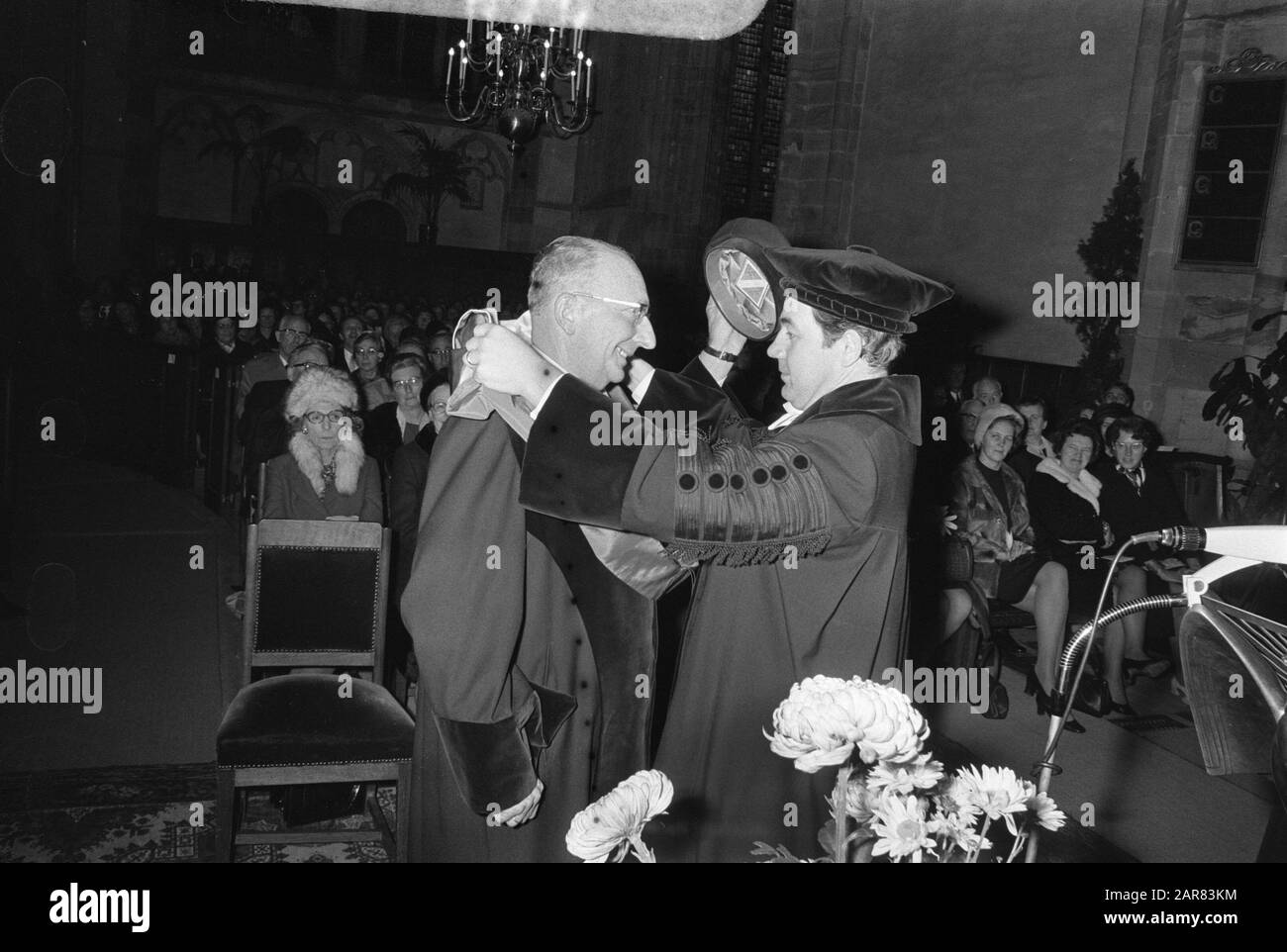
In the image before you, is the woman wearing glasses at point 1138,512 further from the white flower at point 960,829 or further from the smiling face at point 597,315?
the white flower at point 960,829

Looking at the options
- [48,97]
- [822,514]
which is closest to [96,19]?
[48,97]

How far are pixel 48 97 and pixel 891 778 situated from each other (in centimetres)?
1276

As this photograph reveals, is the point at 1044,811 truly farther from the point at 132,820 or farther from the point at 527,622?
the point at 132,820

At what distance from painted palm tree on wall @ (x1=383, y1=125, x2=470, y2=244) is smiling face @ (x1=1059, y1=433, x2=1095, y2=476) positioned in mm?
14879

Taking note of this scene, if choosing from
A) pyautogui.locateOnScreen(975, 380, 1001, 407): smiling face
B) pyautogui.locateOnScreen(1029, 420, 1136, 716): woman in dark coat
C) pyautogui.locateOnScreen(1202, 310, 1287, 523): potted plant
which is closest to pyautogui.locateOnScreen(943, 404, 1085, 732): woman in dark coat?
pyautogui.locateOnScreen(1029, 420, 1136, 716): woman in dark coat

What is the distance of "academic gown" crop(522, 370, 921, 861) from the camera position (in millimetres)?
1629

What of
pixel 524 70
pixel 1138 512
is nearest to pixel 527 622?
pixel 1138 512

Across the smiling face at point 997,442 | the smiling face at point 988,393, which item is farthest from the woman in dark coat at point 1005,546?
the smiling face at point 988,393

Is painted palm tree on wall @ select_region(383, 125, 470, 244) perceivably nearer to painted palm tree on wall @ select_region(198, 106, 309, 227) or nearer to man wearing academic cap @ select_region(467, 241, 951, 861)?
painted palm tree on wall @ select_region(198, 106, 309, 227)

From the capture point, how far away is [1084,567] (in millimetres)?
5723

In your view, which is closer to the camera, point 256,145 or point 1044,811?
point 1044,811

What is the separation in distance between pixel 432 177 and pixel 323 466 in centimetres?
1554

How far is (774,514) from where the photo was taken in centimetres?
169
